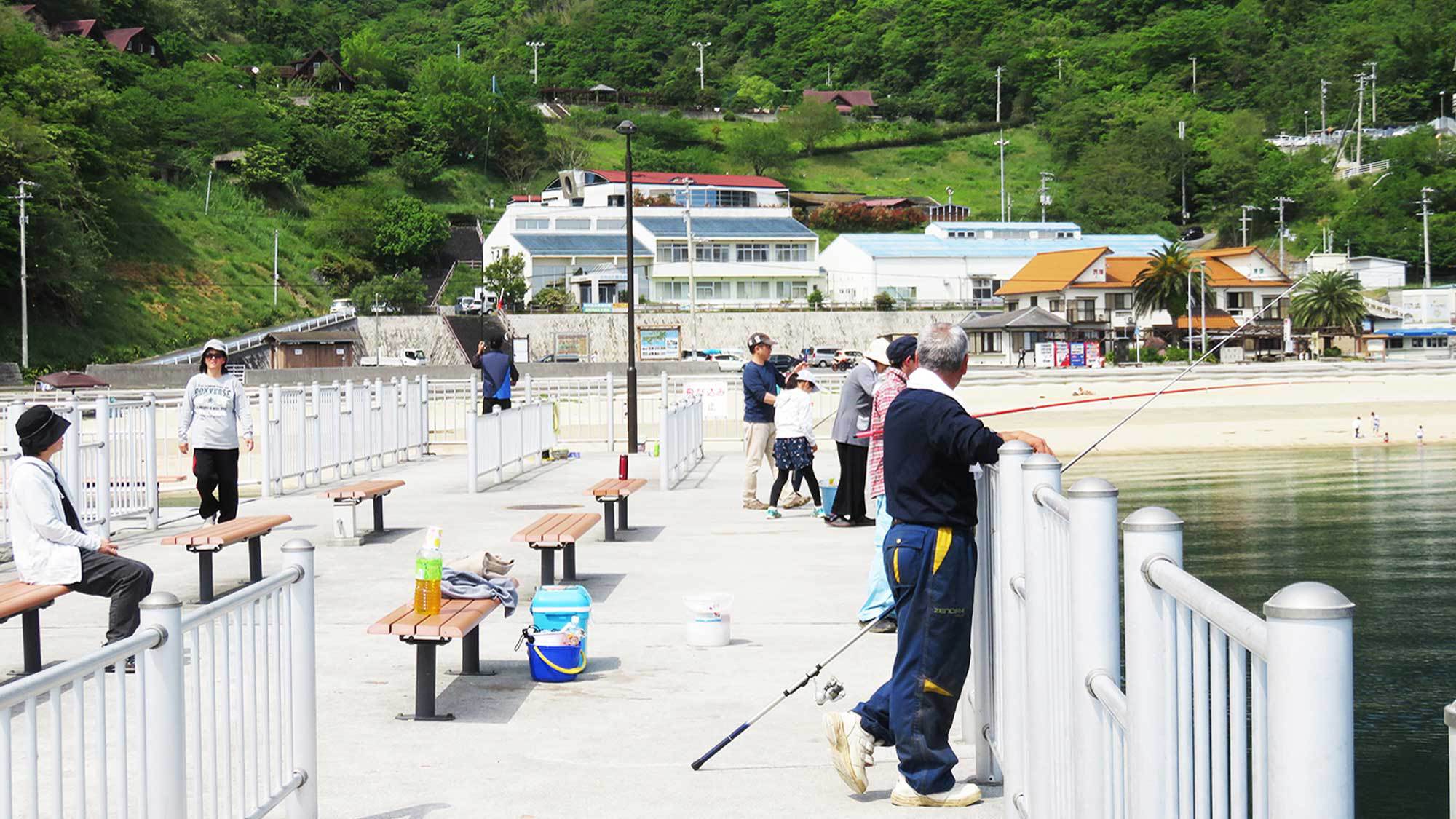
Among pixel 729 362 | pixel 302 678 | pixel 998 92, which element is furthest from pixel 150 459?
pixel 998 92

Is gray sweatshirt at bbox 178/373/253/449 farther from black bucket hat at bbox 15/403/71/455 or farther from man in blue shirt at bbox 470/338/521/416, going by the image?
man in blue shirt at bbox 470/338/521/416

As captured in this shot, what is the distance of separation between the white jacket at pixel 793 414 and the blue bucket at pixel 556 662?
766 centimetres

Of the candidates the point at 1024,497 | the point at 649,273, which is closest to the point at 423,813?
the point at 1024,497

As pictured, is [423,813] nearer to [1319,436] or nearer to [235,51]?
[1319,436]

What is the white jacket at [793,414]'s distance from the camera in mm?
15297

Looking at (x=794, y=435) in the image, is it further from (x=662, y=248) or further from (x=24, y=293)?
(x=662, y=248)

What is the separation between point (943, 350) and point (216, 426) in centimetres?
931

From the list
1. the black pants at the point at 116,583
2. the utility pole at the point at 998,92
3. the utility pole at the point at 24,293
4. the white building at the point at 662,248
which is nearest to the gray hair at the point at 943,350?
the black pants at the point at 116,583

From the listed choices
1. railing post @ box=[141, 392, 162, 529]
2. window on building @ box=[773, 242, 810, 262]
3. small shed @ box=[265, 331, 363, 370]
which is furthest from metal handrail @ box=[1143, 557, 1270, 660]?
window on building @ box=[773, 242, 810, 262]

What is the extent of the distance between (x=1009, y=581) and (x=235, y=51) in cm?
16256

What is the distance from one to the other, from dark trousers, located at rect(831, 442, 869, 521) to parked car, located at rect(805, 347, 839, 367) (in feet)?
189

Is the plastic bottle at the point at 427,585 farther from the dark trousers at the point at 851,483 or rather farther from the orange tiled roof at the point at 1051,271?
the orange tiled roof at the point at 1051,271

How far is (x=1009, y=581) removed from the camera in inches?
195

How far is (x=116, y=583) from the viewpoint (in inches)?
287
